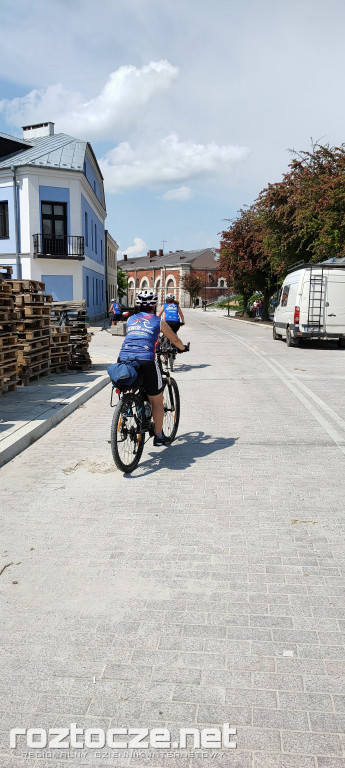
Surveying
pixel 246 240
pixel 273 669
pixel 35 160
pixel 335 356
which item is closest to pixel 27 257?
pixel 35 160

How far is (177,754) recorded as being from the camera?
239cm

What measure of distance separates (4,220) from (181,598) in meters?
31.3

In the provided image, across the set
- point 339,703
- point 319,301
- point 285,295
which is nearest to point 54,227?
point 285,295

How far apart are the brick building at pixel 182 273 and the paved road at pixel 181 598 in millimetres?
92883

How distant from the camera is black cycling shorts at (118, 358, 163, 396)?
6.13 m

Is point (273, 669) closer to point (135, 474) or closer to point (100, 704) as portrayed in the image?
point (100, 704)

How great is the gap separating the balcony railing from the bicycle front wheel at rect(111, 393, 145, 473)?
26881mm

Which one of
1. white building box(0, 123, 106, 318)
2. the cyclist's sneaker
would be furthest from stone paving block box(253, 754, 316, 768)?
white building box(0, 123, 106, 318)

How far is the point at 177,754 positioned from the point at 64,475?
378cm

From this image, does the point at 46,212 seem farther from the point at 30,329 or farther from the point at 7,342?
the point at 7,342

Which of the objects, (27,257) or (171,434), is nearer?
(171,434)

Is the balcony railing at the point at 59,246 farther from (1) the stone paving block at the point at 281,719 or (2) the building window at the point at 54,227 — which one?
(1) the stone paving block at the point at 281,719

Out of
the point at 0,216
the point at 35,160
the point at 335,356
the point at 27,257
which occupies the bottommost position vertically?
the point at 335,356

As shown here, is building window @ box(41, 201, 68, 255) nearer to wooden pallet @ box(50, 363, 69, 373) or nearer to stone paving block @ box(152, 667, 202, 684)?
wooden pallet @ box(50, 363, 69, 373)
